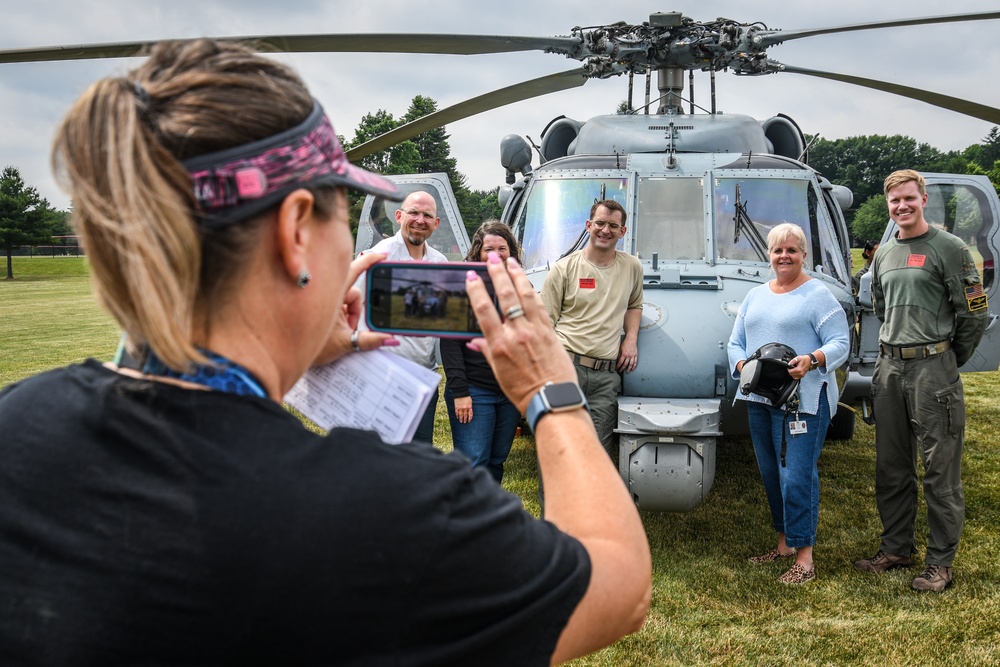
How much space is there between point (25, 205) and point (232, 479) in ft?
194

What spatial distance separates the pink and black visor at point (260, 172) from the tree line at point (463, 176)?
28322mm

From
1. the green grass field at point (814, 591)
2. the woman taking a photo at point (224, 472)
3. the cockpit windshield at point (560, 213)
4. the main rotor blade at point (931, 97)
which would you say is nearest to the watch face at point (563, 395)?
the woman taking a photo at point (224, 472)

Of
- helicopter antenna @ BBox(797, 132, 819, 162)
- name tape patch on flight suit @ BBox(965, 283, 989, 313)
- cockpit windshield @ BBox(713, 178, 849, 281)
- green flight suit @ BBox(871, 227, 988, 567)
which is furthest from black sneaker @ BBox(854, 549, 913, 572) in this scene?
helicopter antenna @ BBox(797, 132, 819, 162)

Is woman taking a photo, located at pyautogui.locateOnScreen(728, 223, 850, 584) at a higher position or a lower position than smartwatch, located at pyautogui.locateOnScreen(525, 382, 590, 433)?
lower

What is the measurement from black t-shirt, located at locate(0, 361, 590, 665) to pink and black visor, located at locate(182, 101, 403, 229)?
203mm

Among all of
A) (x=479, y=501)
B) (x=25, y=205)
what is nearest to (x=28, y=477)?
(x=479, y=501)

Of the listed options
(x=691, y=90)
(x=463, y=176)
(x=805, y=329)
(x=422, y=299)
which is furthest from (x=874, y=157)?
(x=422, y=299)

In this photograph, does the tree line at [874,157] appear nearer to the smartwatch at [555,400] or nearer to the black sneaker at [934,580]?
the black sneaker at [934,580]

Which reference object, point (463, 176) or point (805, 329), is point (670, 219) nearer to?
point (805, 329)

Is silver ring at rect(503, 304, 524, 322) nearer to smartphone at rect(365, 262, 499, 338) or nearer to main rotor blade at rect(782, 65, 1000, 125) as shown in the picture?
smartphone at rect(365, 262, 499, 338)

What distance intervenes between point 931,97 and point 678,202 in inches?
85.7

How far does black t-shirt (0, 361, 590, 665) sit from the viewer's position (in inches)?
29.9

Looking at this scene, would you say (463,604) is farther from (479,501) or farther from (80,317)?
(80,317)

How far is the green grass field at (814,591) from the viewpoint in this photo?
351 cm
